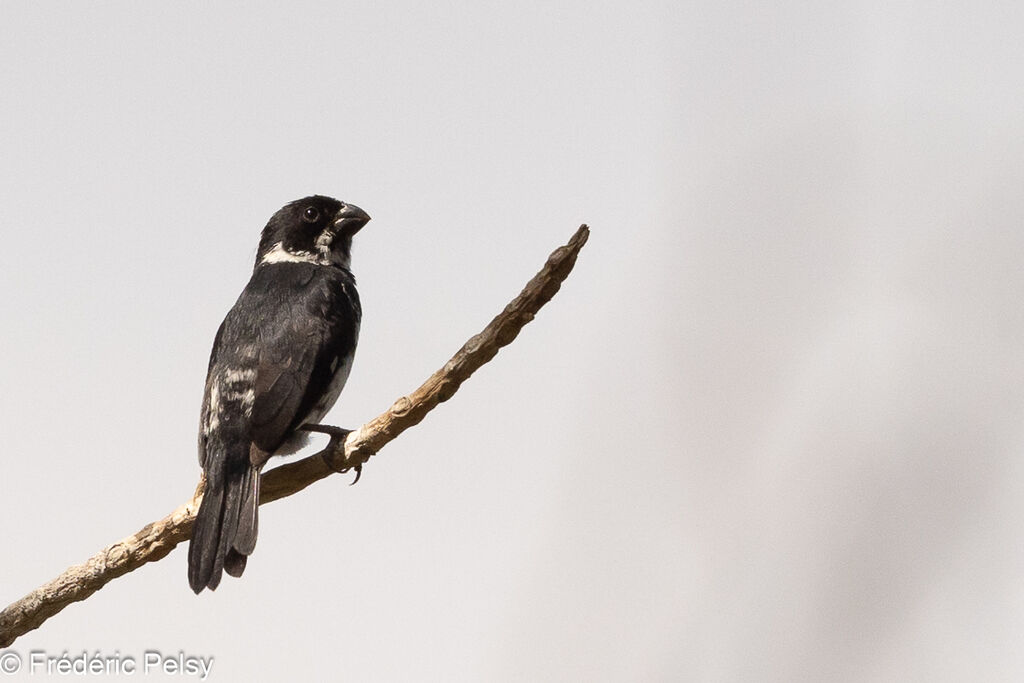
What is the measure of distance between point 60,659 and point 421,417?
177 cm

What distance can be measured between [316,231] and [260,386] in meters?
1.70

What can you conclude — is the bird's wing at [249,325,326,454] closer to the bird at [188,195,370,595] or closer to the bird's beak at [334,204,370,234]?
the bird at [188,195,370,595]

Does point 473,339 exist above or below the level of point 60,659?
above

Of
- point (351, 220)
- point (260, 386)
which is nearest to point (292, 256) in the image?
A: point (351, 220)

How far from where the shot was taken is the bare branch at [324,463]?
449 cm

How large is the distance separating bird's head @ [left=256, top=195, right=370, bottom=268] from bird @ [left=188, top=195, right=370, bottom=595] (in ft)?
0.58

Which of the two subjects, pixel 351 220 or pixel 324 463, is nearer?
pixel 324 463

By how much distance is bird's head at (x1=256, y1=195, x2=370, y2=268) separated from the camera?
7.16 m

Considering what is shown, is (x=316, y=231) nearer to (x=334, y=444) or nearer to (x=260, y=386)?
(x=260, y=386)

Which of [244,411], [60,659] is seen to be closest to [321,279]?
[244,411]

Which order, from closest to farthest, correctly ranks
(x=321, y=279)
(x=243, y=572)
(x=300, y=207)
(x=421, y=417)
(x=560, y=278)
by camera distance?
1. (x=560, y=278)
2. (x=421, y=417)
3. (x=243, y=572)
4. (x=321, y=279)
5. (x=300, y=207)

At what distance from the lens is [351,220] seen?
7.18m

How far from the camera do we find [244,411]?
5.71 m

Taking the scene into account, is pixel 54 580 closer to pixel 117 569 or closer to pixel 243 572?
pixel 117 569
